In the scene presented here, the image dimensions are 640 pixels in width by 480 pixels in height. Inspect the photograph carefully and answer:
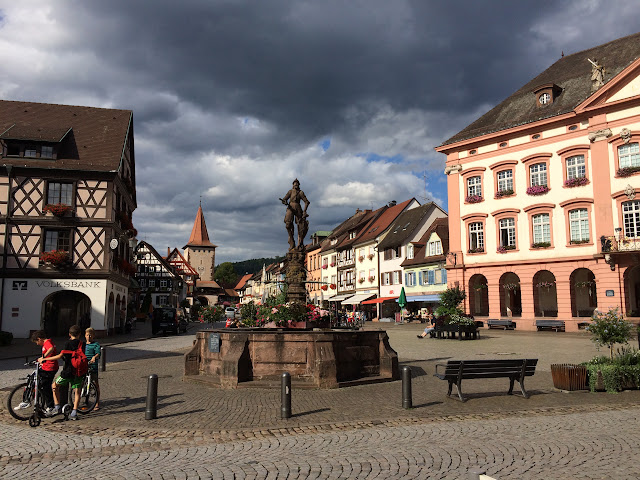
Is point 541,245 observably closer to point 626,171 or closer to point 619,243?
point 619,243

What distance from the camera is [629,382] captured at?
11000 millimetres

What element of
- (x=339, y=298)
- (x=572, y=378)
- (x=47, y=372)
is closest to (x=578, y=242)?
(x=572, y=378)

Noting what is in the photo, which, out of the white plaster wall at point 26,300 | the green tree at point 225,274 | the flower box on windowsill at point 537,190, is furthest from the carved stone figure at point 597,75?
the green tree at point 225,274

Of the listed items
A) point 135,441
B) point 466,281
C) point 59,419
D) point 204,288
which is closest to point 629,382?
point 135,441

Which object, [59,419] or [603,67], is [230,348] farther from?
[603,67]

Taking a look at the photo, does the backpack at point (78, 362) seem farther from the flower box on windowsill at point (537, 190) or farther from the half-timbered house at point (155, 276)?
the half-timbered house at point (155, 276)

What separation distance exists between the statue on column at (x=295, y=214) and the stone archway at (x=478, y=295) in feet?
77.6

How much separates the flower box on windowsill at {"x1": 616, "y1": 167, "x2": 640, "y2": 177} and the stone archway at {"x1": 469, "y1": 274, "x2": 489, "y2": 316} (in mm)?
11362

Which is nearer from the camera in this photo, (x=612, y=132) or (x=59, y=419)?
(x=59, y=419)

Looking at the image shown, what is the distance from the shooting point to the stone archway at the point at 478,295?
38.3m

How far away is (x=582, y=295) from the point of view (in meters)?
34.9

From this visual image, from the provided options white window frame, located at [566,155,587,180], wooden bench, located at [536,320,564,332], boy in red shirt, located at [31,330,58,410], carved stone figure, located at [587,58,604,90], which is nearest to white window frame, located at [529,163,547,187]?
white window frame, located at [566,155,587,180]

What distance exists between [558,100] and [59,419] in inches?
1388

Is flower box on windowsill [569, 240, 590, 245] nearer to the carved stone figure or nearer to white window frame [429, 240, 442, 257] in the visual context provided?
the carved stone figure
